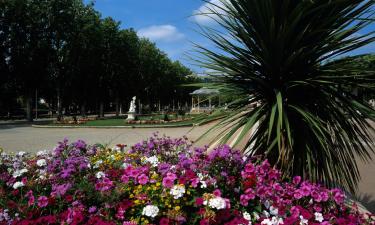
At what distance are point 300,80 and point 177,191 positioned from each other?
1970 mm

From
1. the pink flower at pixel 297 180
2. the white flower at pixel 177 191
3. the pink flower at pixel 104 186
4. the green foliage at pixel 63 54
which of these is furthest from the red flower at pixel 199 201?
the green foliage at pixel 63 54

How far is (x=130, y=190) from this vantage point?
3.07 meters

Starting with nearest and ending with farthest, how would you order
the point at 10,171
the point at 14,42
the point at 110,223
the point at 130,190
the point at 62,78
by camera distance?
the point at 110,223 < the point at 130,190 < the point at 10,171 < the point at 14,42 < the point at 62,78

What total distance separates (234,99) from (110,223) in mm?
2336

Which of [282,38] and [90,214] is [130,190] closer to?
[90,214]

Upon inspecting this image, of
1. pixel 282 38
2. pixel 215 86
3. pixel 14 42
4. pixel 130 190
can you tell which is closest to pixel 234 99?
pixel 215 86

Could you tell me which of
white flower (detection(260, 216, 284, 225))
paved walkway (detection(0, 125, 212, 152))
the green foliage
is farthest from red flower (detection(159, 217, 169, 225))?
the green foliage

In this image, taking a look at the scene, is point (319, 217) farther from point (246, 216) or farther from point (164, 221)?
point (164, 221)

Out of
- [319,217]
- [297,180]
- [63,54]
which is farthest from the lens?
[63,54]

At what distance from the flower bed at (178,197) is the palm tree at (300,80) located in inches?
17.9

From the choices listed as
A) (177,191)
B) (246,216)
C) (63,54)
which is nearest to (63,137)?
(177,191)

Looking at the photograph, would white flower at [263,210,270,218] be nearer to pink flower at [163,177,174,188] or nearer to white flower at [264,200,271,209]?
white flower at [264,200,271,209]

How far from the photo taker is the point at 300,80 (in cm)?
391

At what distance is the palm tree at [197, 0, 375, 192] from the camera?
12.1 feet
